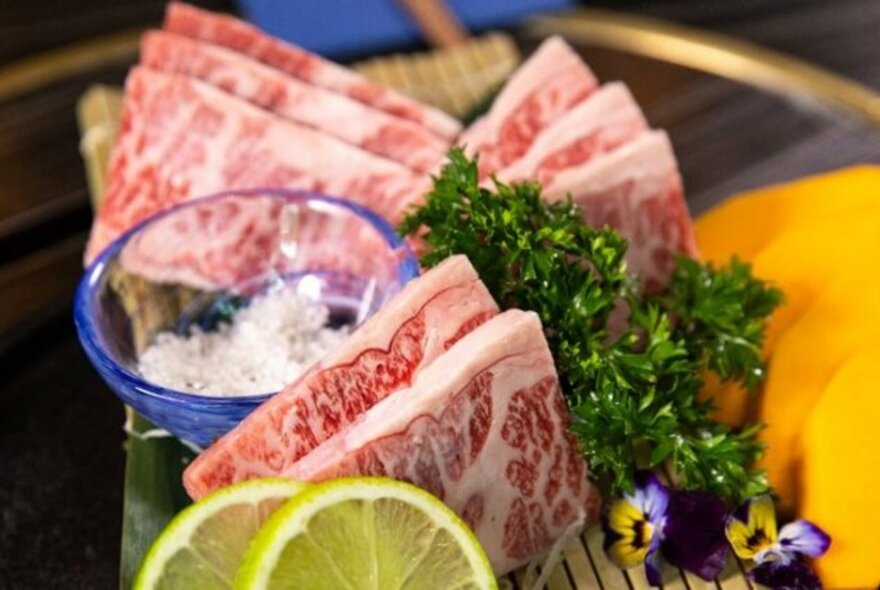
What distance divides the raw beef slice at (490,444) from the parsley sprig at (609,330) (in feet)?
0.23

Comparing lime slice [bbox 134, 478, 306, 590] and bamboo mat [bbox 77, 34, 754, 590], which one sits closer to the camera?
lime slice [bbox 134, 478, 306, 590]

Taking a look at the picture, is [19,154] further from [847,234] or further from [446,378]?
[847,234]

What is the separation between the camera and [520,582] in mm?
1784

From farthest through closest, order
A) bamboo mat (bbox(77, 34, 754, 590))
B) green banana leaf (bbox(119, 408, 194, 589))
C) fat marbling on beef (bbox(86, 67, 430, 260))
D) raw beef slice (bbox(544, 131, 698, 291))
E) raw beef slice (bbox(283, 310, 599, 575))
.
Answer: bamboo mat (bbox(77, 34, 754, 590)) → fat marbling on beef (bbox(86, 67, 430, 260)) → raw beef slice (bbox(544, 131, 698, 291)) → green banana leaf (bbox(119, 408, 194, 589)) → raw beef slice (bbox(283, 310, 599, 575))

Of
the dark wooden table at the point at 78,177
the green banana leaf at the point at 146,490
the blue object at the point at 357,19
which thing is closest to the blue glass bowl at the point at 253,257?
the green banana leaf at the point at 146,490

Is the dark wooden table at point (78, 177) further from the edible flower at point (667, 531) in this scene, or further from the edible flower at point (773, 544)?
the edible flower at point (773, 544)

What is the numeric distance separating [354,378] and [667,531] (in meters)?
0.58

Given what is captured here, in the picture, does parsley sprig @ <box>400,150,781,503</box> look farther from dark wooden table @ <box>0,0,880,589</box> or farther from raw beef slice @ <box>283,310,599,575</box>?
dark wooden table @ <box>0,0,880,589</box>

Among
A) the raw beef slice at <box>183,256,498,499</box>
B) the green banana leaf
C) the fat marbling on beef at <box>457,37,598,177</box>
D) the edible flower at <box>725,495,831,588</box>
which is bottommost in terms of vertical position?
the green banana leaf

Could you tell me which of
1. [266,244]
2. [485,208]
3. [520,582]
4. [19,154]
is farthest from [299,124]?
[520,582]

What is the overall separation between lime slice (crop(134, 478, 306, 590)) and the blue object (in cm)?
211

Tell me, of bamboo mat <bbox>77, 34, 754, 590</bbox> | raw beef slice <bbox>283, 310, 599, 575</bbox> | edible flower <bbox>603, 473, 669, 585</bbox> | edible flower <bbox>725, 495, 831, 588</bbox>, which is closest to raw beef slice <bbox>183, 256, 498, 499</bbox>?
raw beef slice <bbox>283, 310, 599, 575</bbox>

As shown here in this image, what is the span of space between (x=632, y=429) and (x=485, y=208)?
445 millimetres

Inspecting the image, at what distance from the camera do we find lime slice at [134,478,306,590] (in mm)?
1467
